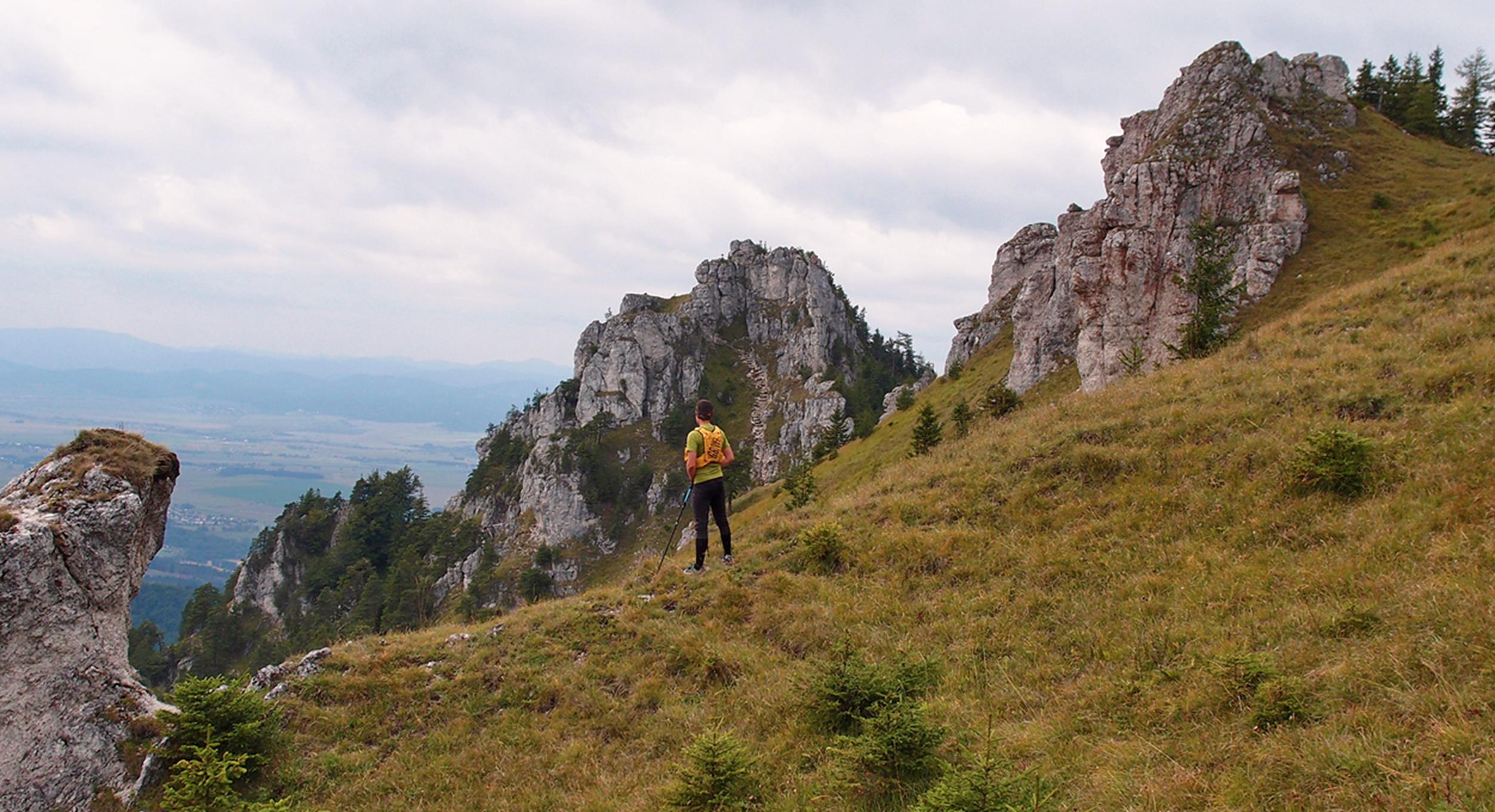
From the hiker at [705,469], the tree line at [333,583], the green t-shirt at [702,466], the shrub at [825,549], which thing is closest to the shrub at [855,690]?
the shrub at [825,549]

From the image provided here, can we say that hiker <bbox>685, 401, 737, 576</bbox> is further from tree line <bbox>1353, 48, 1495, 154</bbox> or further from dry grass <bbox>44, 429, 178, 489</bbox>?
tree line <bbox>1353, 48, 1495, 154</bbox>

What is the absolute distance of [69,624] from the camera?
9641 millimetres

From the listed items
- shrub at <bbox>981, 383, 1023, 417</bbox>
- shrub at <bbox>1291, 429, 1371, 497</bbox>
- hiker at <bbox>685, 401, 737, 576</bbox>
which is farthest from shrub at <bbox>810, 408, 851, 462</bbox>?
shrub at <bbox>1291, 429, 1371, 497</bbox>

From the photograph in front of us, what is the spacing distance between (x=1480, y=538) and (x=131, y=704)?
60.1 ft

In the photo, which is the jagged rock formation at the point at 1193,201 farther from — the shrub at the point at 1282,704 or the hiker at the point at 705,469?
the shrub at the point at 1282,704

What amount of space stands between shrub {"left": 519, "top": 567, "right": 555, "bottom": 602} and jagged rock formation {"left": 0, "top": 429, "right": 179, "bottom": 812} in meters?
77.7

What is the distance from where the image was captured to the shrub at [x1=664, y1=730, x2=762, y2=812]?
643cm

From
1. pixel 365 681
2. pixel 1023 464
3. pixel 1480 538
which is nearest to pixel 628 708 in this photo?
pixel 365 681

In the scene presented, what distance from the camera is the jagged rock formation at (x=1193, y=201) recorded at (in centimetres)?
3906

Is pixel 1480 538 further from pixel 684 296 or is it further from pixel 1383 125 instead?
pixel 684 296

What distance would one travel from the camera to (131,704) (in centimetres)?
965

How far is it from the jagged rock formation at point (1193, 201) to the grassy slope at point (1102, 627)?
81.4 feet

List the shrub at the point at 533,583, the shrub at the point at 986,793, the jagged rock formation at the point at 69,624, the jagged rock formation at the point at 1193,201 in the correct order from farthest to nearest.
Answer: the shrub at the point at 533,583 → the jagged rock formation at the point at 1193,201 → the jagged rock formation at the point at 69,624 → the shrub at the point at 986,793

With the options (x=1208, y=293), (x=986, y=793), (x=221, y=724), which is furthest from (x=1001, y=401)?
(x=221, y=724)
